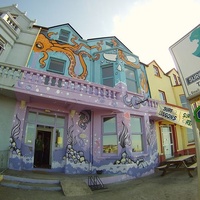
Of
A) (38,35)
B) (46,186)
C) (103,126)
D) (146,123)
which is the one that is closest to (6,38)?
(38,35)

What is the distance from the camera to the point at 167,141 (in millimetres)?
12750

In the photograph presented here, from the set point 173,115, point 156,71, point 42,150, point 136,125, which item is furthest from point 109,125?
point 156,71

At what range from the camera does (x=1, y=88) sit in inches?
280

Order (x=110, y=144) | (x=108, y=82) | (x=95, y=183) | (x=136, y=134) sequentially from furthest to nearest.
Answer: (x=108, y=82), (x=136, y=134), (x=110, y=144), (x=95, y=183)

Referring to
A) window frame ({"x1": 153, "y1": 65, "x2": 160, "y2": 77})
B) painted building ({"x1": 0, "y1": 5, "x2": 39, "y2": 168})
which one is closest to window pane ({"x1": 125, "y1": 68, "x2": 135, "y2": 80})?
window frame ({"x1": 153, "y1": 65, "x2": 160, "y2": 77})

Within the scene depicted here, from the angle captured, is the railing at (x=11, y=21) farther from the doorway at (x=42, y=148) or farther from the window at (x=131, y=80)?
the window at (x=131, y=80)

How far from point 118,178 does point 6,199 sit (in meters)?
5.03

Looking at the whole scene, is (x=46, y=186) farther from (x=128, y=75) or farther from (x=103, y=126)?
(x=128, y=75)

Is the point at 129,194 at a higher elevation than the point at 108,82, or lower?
lower

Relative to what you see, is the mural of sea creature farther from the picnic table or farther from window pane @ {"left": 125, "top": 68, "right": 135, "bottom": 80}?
window pane @ {"left": 125, "top": 68, "right": 135, "bottom": 80}

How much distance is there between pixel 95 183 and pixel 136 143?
3698 millimetres

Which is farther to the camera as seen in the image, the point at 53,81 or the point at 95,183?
the point at 53,81

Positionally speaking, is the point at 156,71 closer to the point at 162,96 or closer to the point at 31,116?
the point at 162,96

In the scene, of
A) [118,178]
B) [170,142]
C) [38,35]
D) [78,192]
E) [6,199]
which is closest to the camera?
[6,199]
